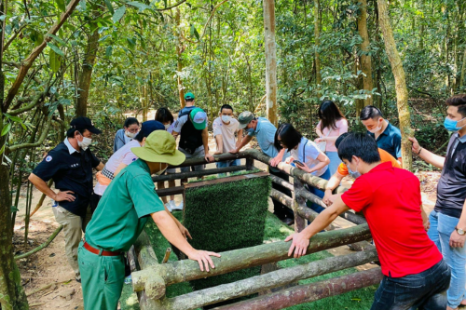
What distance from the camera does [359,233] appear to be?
7.42 feet

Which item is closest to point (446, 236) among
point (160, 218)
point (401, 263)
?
point (401, 263)

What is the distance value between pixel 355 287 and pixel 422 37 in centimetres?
1121

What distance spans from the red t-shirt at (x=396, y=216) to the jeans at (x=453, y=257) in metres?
0.99

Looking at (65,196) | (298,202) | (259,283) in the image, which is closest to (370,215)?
(259,283)

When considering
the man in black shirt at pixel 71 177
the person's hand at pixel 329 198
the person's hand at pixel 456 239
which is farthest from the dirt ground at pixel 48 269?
the person's hand at pixel 329 198

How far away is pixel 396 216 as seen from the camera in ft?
6.08

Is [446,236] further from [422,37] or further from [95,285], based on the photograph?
[422,37]

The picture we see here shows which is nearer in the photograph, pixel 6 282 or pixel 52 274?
pixel 6 282

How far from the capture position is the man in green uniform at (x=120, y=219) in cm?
198

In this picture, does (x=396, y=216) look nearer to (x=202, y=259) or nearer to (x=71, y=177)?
(x=202, y=259)

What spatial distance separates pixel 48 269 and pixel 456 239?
4.72 metres

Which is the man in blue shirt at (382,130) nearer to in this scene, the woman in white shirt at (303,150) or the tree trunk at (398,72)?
the tree trunk at (398,72)

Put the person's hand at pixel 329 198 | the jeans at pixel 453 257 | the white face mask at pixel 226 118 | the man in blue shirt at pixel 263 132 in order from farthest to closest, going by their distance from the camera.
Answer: the white face mask at pixel 226 118 < the man in blue shirt at pixel 263 132 < the person's hand at pixel 329 198 < the jeans at pixel 453 257

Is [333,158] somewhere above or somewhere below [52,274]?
above
